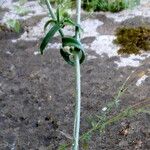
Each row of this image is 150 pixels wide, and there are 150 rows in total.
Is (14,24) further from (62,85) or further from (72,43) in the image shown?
(72,43)

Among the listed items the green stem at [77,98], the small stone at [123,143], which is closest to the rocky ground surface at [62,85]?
the small stone at [123,143]

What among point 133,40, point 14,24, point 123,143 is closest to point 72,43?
point 123,143

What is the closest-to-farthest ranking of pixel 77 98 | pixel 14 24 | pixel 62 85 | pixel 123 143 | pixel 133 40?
pixel 77 98 < pixel 123 143 < pixel 62 85 < pixel 133 40 < pixel 14 24

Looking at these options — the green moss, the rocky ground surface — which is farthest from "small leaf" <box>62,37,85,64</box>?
the green moss

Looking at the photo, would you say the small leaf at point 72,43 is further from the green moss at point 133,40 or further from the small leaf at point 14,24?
the small leaf at point 14,24

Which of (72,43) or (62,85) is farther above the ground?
(72,43)

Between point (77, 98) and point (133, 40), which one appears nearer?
point (77, 98)
